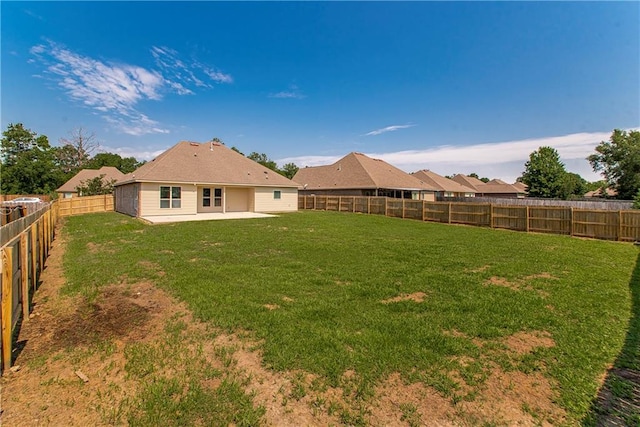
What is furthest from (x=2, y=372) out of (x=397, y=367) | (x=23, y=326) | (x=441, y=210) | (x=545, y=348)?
(x=441, y=210)

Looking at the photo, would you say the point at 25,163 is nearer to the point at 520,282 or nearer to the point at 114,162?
the point at 114,162

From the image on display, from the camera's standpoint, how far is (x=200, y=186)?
21.4 m

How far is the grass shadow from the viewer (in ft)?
8.56

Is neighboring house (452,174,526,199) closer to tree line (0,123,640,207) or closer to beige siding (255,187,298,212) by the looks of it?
tree line (0,123,640,207)

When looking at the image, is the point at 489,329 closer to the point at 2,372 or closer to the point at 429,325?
the point at 429,325

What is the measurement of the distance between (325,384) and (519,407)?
1.80m

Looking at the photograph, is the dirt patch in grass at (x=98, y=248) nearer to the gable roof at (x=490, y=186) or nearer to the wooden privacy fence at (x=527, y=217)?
the wooden privacy fence at (x=527, y=217)

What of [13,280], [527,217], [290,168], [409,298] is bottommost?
[409,298]

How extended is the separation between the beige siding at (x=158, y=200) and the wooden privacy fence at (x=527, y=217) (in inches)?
519

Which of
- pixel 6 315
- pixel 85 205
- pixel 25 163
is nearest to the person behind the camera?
pixel 6 315

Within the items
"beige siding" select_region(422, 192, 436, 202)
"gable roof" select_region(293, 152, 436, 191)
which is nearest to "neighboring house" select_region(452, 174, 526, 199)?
"beige siding" select_region(422, 192, 436, 202)

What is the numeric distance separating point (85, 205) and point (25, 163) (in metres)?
27.8

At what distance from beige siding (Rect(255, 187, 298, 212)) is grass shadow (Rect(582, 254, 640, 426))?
22.2m

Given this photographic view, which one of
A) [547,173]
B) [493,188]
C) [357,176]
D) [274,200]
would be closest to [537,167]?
[547,173]
